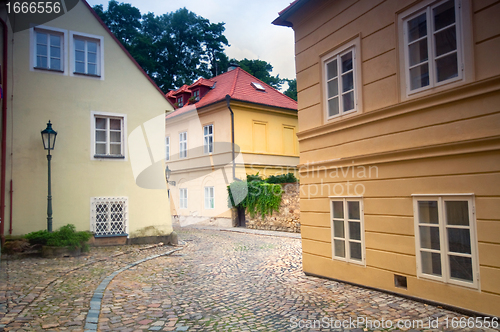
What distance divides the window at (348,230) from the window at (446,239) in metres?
1.29

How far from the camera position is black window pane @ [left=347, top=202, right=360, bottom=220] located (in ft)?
23.2

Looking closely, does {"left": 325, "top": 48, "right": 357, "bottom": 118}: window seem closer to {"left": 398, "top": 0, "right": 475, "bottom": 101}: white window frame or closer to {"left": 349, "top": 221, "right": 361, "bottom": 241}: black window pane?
{"left": 398, "top": 0, "right": 475, "bottom": 101}: white window frame

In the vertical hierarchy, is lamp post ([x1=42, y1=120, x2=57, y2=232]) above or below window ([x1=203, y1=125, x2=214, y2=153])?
below

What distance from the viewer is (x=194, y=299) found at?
256 inches

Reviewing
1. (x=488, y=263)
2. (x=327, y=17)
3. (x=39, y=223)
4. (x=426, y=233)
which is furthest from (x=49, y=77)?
(x=488, y=263)

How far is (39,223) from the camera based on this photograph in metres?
11.6

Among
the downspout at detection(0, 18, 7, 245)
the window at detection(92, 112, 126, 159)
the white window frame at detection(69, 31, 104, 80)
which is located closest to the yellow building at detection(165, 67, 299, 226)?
the window at detection(92, 112, 126, 159)

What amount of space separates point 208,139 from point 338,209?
17.3 meters

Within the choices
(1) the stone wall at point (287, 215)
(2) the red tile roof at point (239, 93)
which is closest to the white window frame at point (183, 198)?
(2) the red tile roof at point (239, 93)

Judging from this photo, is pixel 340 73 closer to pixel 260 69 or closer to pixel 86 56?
pixel 86 56

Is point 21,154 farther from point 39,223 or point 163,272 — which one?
point 163,272

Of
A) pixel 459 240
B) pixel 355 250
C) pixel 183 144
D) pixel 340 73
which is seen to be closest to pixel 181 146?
pixel 183 144

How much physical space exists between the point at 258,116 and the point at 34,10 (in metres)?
13.9

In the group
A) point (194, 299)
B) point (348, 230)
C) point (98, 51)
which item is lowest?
point (194, 299)
